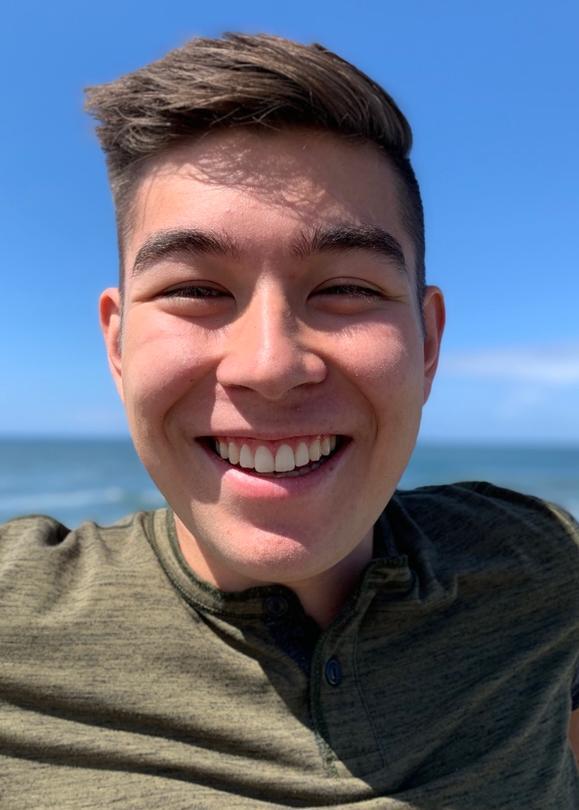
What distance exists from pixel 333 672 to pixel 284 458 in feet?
1.84

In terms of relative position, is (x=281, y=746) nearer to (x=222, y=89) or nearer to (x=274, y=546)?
(x=274, y=546)

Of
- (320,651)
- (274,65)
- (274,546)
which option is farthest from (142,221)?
(320,651)

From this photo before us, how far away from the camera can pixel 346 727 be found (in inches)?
65.7

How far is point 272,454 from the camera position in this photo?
1624mm

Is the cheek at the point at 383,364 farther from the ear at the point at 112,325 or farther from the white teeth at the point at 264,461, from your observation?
the ear at the point at 112,325

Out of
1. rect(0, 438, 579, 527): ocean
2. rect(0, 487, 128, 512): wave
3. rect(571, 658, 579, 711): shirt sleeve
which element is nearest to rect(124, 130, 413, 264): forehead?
rect(571, 658, 579, 711): shirt sleeve

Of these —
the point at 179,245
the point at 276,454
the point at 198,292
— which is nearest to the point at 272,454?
the point at 276,454

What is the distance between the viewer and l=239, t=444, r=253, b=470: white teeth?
1.63 m

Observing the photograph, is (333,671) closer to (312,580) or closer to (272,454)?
(312,580)

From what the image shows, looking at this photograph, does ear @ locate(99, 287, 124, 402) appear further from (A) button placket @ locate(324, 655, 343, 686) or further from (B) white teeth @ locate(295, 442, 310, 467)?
(A) button placket @ locate(324, 655, 343, 686)

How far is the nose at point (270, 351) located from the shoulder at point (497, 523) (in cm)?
94

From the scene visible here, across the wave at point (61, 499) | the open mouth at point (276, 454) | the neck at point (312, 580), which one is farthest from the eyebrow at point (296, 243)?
the wave at point (61, 499)

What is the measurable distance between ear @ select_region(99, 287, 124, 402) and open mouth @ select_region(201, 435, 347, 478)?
485 millimetres

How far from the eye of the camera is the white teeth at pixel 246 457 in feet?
5.35
